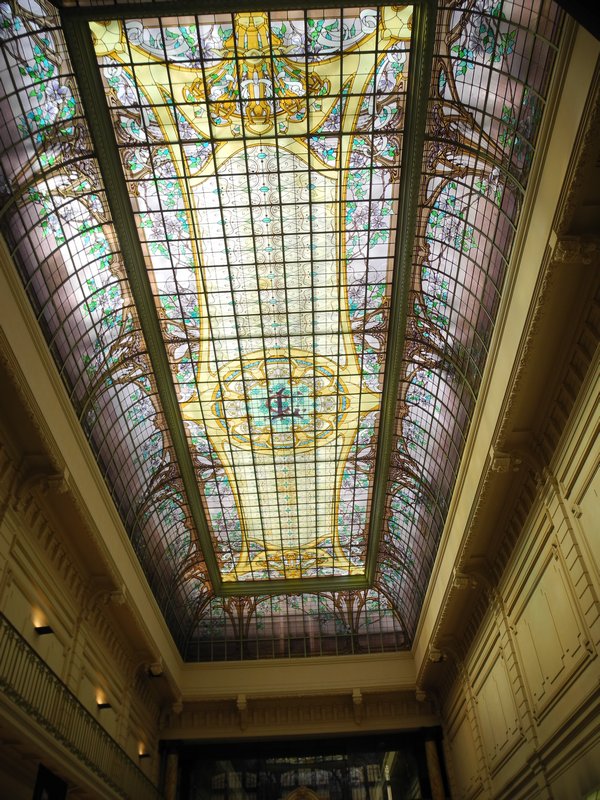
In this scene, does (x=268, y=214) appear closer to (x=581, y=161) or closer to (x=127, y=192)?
(x=127, y=192)

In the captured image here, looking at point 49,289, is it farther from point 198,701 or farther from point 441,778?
point 441,778

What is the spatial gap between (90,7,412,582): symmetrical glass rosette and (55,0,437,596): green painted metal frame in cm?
25

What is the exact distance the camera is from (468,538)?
1603 cm

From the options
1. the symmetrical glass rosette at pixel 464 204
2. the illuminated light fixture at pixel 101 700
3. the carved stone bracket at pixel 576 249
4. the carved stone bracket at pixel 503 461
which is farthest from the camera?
the illuminated light fixture at pixel 101 700

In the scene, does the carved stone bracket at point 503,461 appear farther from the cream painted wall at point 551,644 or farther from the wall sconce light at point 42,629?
the wall sconce light at point 42,629

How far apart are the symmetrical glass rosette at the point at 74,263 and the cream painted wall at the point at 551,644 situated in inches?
398

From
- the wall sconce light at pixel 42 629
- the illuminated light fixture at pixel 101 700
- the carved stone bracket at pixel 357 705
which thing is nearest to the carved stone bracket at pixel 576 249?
the wall sconce light at pixel 42 629

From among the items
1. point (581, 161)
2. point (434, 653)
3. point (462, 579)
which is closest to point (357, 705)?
point (434, 653)

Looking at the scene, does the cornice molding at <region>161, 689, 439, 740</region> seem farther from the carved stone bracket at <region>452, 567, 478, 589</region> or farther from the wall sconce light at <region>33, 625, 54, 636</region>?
the wall sconce light at <region>33, 625, 54, 636</region>

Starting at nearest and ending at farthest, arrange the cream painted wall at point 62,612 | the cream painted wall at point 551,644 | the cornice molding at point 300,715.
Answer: the cream painted wall at point 551,644
the cream painted wall at point 62,612
the cornice molding at point 300,715

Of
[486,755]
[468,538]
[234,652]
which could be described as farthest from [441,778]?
[468,538]

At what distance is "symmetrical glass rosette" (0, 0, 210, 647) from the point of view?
1123 cm

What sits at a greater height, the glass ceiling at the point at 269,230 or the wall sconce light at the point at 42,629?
the glass ceiling at the point at 269,230

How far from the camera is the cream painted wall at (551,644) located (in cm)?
1120
